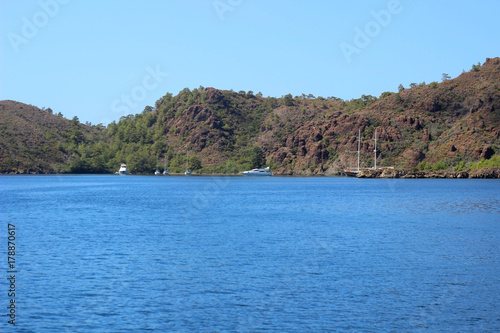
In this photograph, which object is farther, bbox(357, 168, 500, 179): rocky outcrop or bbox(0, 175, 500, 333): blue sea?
bbox(357, 168, 500, 179): rocky outcrop

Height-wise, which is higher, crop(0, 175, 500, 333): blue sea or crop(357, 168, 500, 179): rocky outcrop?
crop(357, 168, 500, 179): rocky outcrop

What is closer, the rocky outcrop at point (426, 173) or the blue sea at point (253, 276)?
the blue sea at point (253, 276)

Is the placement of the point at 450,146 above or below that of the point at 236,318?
above

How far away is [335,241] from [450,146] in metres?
166

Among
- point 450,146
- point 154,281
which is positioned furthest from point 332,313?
point 450,146

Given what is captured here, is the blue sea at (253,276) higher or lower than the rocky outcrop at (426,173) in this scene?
lower

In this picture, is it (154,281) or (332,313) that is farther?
(154,281)

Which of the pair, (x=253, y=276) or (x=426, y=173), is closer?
(x=253, y=276)

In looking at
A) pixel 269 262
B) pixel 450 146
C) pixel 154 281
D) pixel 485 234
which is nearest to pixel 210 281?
pixel 154 281

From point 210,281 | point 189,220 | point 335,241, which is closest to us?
point 210,281

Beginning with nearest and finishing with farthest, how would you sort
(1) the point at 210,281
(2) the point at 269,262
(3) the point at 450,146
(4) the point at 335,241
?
(1) the point at 210,281 → (2) the point at 269,262 → (4) the point at 335,241 → (3) the point at 450,146

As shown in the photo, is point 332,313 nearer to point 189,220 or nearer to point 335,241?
point 335,241

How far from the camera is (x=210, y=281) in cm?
2712

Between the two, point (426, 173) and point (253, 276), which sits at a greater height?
point (426, 173)
